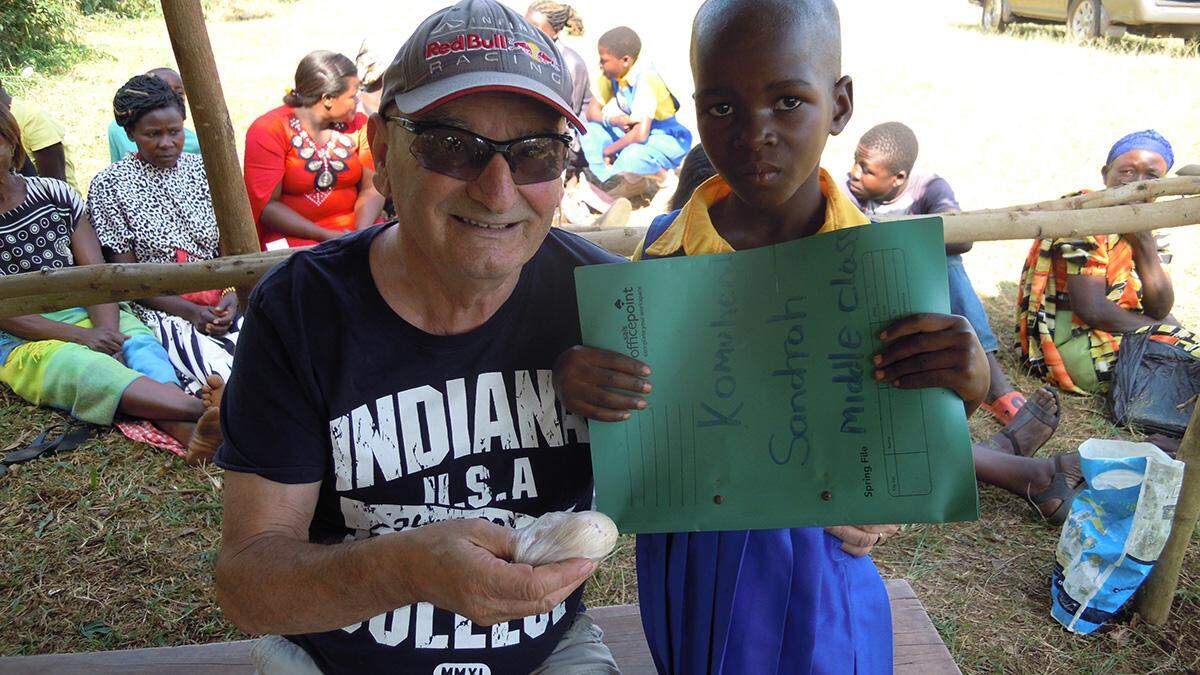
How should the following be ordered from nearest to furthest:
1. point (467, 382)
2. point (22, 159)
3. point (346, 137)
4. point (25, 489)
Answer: point (467, 382), point (25, 489), point (22, 159), point (346, 137)

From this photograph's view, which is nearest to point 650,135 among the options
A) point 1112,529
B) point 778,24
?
point 1112,529

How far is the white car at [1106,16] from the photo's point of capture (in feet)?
36.2

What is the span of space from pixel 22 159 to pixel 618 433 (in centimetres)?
420

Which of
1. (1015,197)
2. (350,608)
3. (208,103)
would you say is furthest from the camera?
(1015,197)

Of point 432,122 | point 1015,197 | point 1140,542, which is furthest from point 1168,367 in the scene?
point 432,122

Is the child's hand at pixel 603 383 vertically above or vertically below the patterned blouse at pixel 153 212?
below

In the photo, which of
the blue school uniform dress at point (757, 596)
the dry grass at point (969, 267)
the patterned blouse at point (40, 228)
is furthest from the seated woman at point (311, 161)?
the blue school uniform dress at point (757, 596)

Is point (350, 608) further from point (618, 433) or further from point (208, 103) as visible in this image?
point (208, 103)

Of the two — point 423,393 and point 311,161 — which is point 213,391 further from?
point 423,393

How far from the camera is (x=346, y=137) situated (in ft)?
17.0

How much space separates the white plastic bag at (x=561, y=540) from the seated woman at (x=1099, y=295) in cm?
409

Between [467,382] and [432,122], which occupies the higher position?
[432,122]

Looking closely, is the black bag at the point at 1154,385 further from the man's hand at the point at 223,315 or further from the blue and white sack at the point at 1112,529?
the man's hand at the point at 223,315

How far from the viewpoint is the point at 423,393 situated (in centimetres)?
148
